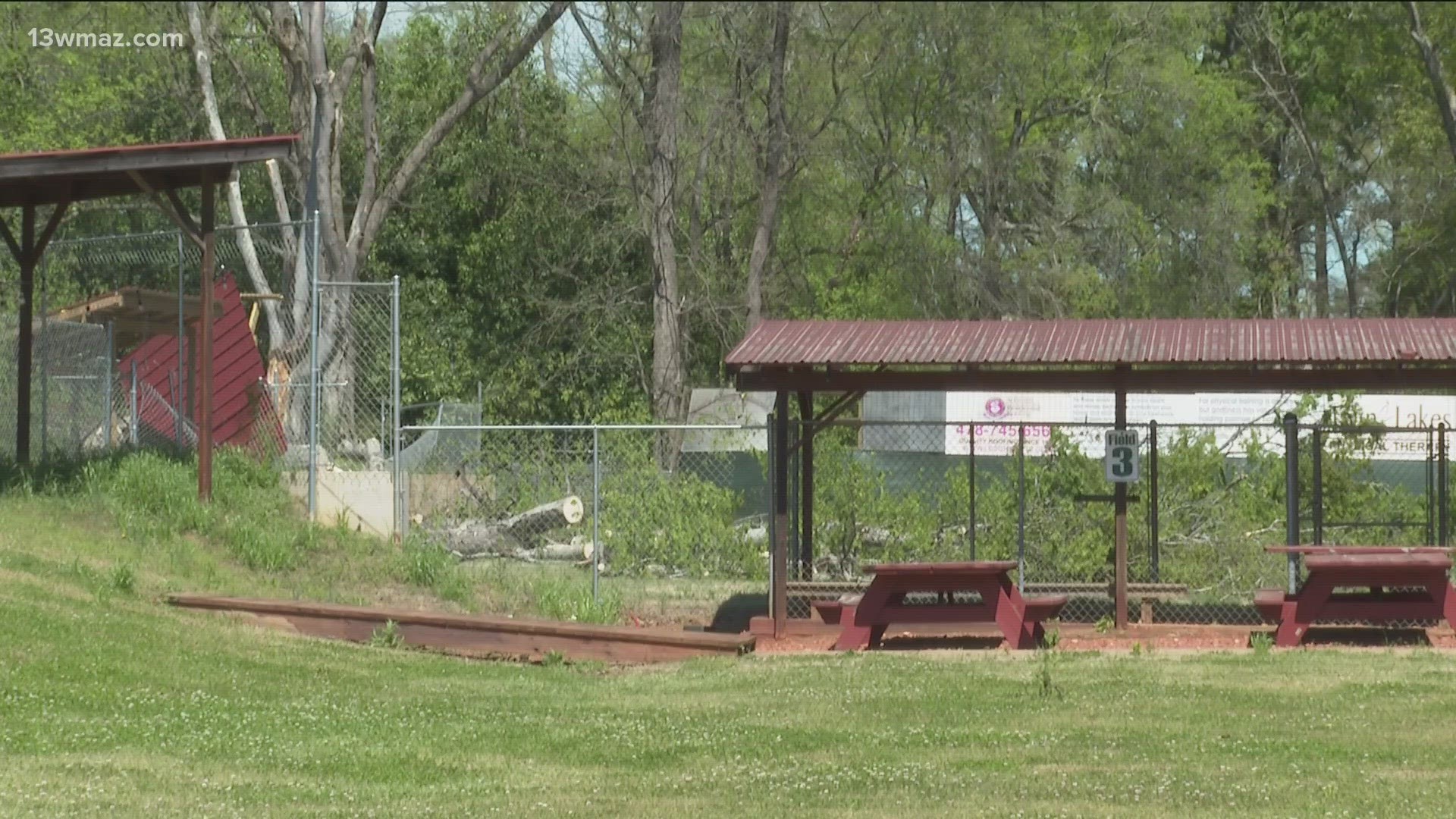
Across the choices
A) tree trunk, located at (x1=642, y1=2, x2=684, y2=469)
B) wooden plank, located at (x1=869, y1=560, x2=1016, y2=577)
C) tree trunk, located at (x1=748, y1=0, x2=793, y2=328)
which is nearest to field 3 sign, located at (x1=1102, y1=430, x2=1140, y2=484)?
wooden plank, located at (x1=869, y1=560, x2=1016, y2=577)

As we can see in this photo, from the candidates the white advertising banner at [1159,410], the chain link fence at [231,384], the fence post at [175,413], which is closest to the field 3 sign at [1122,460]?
the chain link fence at [231,384]

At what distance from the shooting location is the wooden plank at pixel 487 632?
14219 mm

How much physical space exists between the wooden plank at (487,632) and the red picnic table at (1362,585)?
448cm

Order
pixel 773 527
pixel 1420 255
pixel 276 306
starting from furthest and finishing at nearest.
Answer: pixel 1420 255 → pixel 276 306 → pixel 773 527

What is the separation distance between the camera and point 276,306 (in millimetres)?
30891

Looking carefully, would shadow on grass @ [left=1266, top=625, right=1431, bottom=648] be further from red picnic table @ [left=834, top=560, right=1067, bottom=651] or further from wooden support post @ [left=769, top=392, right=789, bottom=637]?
wooden support post @ [left=769, top=392, right=789, bottom=637]

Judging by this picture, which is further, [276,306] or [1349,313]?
[1349,313]

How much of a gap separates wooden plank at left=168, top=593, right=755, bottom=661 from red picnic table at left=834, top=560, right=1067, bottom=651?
97cm

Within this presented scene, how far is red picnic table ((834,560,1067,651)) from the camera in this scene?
49.1ft

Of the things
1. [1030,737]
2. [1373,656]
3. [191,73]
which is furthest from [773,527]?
[191,73]

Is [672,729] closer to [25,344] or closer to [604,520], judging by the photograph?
[604,520]

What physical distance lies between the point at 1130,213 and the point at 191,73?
1949cm

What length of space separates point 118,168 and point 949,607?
893 centimetres

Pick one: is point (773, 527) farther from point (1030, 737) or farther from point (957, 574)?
point (1030, 737)
